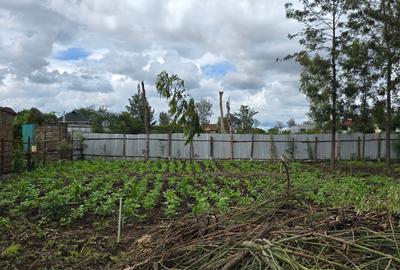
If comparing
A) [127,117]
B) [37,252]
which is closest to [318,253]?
[37,252]

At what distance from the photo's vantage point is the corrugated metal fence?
27.1 m

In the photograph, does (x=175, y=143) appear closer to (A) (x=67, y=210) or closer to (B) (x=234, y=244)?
(A) (x=67, y=210)

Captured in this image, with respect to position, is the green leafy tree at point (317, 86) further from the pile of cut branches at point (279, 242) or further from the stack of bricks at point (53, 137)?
the pile of cut branches at point (279, 242)

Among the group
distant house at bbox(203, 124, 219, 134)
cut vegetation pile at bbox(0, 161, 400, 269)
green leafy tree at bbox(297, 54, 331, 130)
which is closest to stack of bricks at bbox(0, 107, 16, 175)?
cut vegetation pile at bbox(0, 161, 400, 269)

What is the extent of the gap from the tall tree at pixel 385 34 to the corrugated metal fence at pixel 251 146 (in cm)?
640

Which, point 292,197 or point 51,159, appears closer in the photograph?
point 292,197

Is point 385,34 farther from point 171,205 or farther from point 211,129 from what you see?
point 211,129

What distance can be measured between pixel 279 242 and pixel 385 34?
20.2 meters

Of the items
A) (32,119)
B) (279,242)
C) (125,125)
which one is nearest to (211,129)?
(125,125)

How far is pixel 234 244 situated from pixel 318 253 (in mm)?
516

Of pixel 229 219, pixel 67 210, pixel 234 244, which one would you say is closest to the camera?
pixel 234 244

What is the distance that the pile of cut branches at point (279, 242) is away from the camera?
98.5 inches

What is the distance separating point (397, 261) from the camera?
7.89 ft

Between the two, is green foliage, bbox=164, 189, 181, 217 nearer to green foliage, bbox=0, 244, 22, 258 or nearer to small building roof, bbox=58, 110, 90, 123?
green foliage, bbox=0, 244, 22, 258
